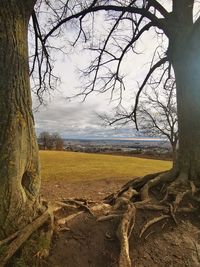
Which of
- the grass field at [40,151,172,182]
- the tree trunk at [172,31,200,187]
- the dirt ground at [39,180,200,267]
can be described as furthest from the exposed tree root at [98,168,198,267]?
the grass field at [40,151,172,182]

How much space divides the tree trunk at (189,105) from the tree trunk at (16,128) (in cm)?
353

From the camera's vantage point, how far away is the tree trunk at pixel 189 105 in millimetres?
5695

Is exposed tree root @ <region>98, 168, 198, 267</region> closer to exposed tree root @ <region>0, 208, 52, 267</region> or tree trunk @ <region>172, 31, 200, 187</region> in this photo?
tree trunk @ <region>172, 31, 200, 187</region>

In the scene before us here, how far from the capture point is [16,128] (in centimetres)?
376

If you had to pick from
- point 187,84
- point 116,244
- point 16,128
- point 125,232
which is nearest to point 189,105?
point 187,84

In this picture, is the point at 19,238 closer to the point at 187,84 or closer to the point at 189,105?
the point at 189,105

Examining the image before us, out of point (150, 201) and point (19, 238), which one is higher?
point (150, 201)

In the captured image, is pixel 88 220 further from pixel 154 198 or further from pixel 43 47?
pixel 43 47

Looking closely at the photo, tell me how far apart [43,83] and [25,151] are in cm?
477

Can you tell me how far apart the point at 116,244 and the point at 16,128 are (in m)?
2.47

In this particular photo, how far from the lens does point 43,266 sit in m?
3.53

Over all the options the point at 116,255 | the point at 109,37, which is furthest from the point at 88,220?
the point at 109,37

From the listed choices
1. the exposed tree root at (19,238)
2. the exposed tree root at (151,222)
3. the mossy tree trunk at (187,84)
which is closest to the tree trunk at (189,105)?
the mossy tree trunk at (187,84)

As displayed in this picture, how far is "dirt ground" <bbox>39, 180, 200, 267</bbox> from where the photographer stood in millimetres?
3736
